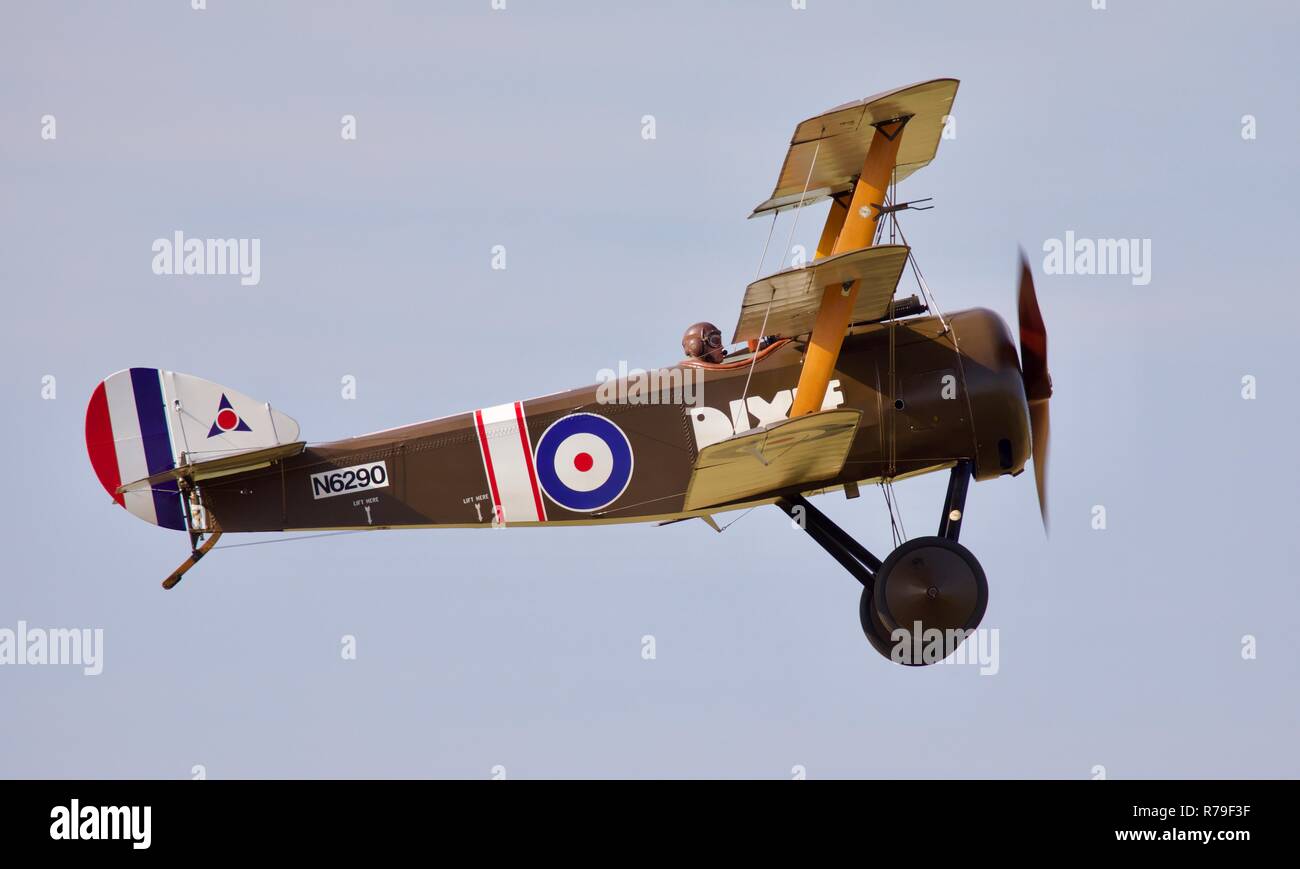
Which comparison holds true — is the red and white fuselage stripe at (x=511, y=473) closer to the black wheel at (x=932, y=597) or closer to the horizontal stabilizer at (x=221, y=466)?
the horizontal stabilizer at (x=221, y=466)

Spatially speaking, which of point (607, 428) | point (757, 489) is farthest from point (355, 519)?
point (757, 489)

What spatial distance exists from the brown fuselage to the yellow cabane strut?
427 millimetres

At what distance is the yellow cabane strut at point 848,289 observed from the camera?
15852 mm

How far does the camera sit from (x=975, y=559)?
16188 mm

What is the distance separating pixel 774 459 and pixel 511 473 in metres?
2.29

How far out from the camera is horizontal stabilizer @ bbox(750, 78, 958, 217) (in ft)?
51.3

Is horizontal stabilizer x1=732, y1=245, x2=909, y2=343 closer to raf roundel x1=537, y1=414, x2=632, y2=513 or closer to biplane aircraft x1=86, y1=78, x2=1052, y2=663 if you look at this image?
biplane aircraft x1=86, y1=78, x2=1052, y2=663

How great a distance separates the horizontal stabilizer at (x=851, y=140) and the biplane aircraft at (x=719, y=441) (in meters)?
0.03

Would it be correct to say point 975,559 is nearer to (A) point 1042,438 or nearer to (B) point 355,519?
(A) point 1042,438

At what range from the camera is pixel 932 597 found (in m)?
16.1

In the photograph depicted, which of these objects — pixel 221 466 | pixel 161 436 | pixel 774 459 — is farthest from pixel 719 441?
pixel 161 436

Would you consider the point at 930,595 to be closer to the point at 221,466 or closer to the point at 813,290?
the point at 813,290
